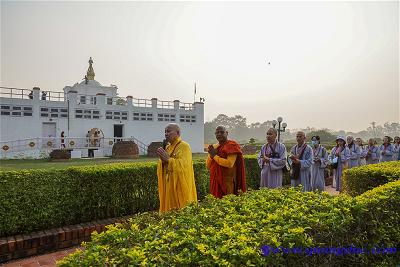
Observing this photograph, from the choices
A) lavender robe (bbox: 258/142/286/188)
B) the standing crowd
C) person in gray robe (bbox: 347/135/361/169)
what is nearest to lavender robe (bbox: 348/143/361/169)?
person in gray robe (bbox: 347/135/361/169)

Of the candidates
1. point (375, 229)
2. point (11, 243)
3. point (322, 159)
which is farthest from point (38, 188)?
point (322, 159)

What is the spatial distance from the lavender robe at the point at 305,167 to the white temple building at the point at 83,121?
24134 mm

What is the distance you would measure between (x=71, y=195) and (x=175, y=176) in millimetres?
1881

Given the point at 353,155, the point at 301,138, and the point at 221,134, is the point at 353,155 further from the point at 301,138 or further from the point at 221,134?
the point at 221,134

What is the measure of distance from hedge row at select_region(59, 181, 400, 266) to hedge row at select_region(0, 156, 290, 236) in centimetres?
288

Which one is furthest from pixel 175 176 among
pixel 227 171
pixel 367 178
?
pixel 367 178

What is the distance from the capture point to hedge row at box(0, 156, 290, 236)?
15.2ft

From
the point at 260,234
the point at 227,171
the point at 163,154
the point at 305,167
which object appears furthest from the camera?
the point at 305,167

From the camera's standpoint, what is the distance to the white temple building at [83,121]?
1035 inches

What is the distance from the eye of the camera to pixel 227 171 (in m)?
5.54

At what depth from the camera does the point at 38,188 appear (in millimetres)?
4844

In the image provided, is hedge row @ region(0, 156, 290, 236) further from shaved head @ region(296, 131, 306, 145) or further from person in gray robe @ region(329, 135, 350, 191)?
person in gray robe @ region(329, 135, 350, 191)

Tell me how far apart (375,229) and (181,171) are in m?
2.73

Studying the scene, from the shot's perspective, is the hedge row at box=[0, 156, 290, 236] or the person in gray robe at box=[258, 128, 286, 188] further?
the person in gray robe at box=[258, 128, 286, 188]
